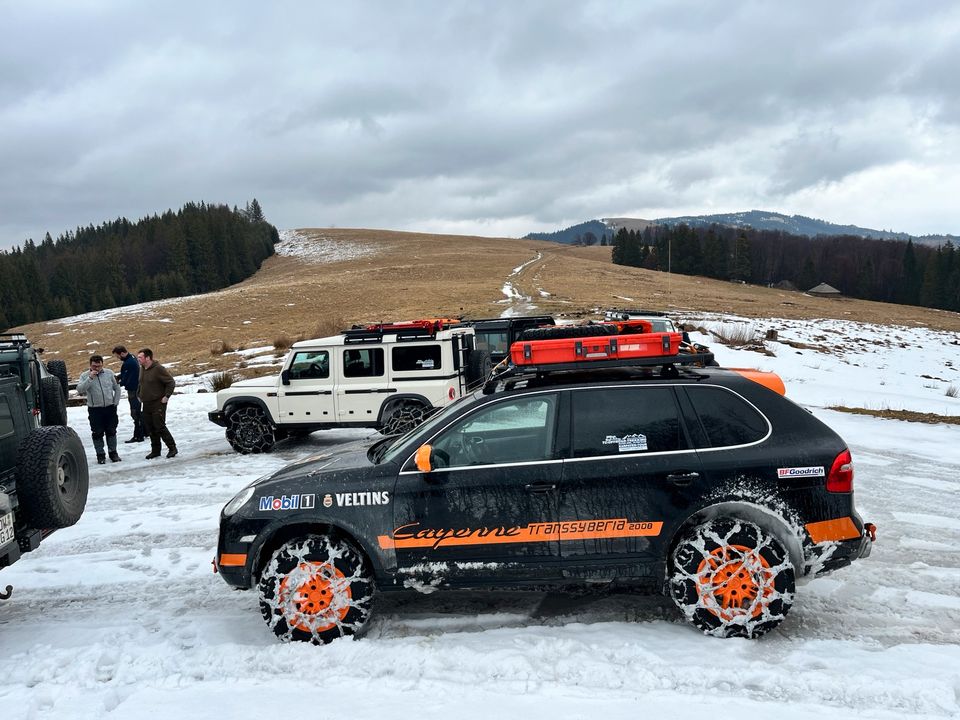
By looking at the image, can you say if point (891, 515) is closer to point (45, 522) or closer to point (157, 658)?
point (157, 658)

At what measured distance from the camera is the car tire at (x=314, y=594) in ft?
13.4

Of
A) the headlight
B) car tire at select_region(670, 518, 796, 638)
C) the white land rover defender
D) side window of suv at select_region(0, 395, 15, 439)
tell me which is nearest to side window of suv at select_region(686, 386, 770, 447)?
car tire at select_region(670, 518, 796, 638)

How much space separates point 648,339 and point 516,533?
1622mm

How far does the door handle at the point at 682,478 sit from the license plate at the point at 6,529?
4.40m

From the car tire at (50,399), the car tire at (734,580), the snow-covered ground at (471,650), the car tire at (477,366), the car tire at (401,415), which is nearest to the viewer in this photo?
the snow-covered ground at (471,650)

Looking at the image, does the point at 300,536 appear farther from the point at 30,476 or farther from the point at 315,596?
the point at 30,476

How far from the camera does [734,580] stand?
395 cm

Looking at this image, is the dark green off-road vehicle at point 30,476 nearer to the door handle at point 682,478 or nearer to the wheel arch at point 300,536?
the wheel arch at point 300,536

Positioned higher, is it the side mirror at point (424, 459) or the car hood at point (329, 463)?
the side mirror at point (424, 459)

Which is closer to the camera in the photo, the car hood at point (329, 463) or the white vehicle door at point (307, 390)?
the car hood at point (329, 463)

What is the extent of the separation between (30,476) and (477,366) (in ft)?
23.3

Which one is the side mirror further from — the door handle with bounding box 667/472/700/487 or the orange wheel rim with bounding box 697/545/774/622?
the orange wheel rim with bounding box 697/545/774/622

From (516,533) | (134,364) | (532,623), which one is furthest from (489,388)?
(134,364)

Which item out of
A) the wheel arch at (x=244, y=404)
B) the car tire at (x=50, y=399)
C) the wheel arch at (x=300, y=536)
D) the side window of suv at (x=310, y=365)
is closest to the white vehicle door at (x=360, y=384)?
the side window of suv at (x=310, y=365)
